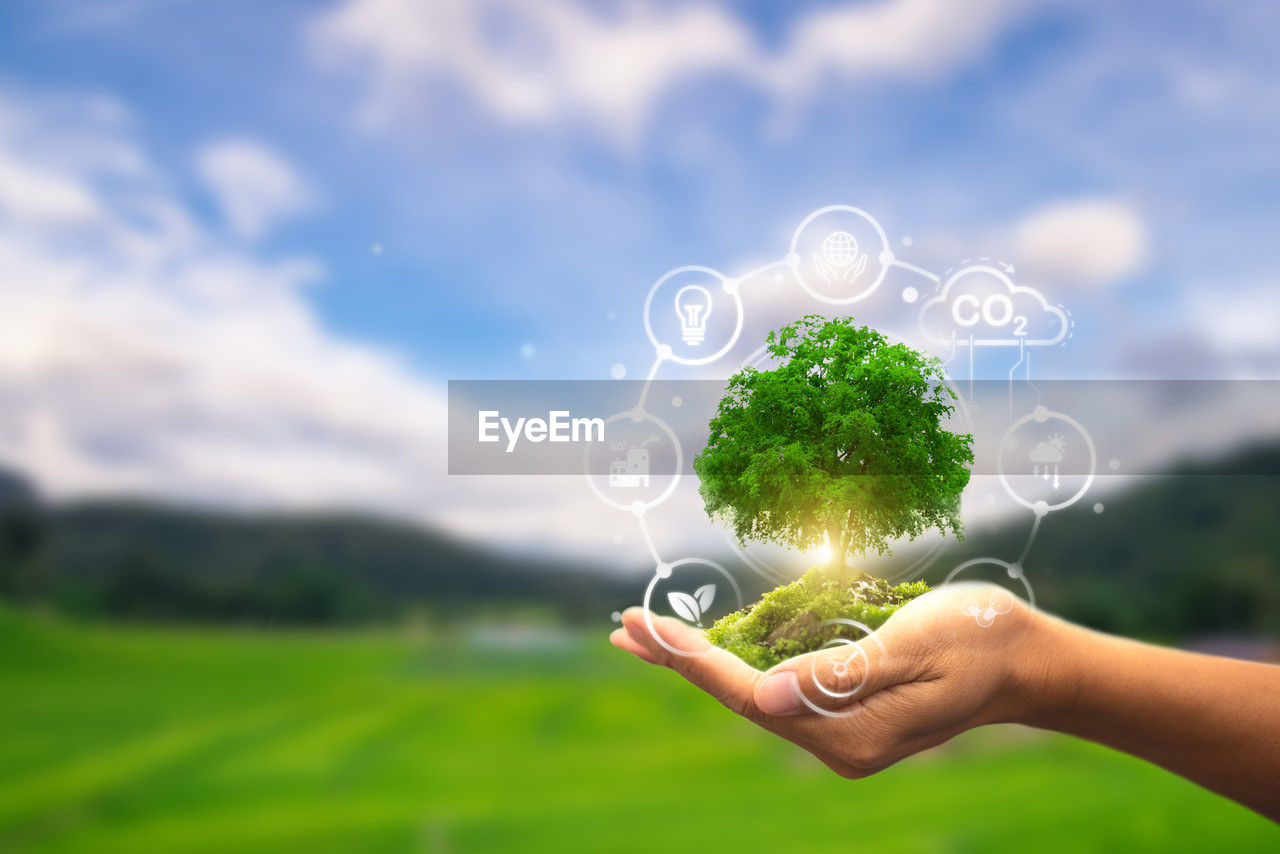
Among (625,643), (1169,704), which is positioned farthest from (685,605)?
(1169,704)

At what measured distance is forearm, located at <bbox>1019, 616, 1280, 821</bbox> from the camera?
17.4 feet

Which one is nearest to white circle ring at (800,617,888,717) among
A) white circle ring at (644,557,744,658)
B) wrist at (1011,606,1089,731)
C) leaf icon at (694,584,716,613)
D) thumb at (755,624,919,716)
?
thumb at (755,624,919,716)

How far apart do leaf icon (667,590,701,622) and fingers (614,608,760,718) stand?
0.08m

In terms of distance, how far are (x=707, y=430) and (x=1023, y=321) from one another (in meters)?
2.17

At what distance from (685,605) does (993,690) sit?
2.19 meters

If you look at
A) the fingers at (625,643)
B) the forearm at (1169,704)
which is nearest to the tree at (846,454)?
the fingers at (625,643)

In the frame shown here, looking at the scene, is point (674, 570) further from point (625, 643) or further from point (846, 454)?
point (846, 454)

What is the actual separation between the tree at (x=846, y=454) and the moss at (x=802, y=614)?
7.5 inches

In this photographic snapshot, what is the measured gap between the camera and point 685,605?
5.04 meters

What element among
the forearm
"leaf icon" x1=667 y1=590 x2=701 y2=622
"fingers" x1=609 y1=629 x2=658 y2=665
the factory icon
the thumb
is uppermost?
the factory icon

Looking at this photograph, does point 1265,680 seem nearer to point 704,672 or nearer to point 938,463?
point 938,463

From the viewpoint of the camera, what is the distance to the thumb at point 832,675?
4.80 metres

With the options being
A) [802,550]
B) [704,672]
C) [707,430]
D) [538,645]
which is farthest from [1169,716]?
[538,645]

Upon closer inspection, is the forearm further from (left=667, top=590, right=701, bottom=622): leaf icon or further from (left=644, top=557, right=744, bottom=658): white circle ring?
(left=667, top=590, right=701, bottom=622): leaf icon
